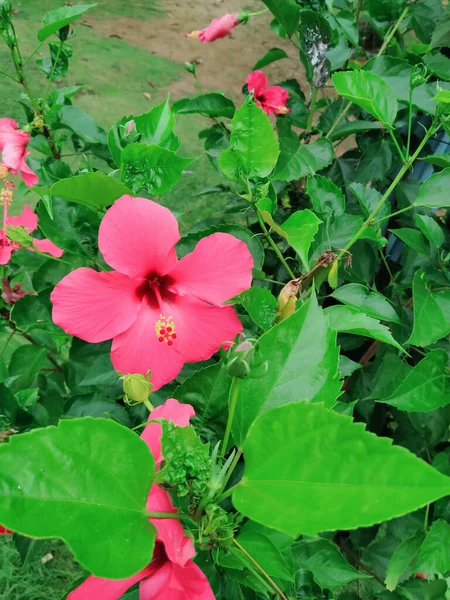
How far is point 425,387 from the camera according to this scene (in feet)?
2.99

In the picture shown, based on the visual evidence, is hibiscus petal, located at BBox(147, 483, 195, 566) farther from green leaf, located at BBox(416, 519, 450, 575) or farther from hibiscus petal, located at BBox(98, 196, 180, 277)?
green leaf, located at BBox(416, 519, 450, 575)

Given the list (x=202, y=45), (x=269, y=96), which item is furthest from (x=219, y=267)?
(x=202, y=45)

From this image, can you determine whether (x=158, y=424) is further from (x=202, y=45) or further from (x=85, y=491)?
(x=202, y=45)

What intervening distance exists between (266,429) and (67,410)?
61 centimetres

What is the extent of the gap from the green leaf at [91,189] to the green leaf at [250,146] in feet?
0.53

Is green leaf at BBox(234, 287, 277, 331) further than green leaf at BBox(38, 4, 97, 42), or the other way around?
green leaf at BBox(38, 4, 97, 42)

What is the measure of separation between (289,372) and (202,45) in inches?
163

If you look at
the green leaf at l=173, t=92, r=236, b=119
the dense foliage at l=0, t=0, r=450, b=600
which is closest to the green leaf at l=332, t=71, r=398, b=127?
the dense foliage at l=0, t=0, r=450, b=600

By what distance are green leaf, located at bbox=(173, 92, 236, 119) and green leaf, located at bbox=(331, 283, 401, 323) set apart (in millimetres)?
552

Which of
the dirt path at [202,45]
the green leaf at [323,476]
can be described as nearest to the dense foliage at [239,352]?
the green leaf at [323,476]

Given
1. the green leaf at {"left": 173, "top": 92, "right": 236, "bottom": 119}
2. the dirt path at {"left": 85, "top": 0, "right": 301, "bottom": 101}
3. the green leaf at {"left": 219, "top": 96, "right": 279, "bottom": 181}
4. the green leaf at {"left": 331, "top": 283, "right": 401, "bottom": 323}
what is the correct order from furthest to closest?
1. the dirt path at {"left": 85, "top": 0, "right": 301, "bottom": 101}
2. the green leaf at {"left": 173, "top": 92, "right": 236, "bottom": 119}
3. the green leaf at {"left": 331, "top": 283, "right": 401, "bottom": 323}
4. the green leaf at {"left": 219, "top": 96, "right": 279, "bottom": 181}

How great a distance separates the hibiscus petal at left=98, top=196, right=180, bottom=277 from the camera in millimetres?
636

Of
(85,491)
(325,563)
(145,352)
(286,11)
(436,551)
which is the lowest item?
(436,551)

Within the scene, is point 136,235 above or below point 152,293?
above
